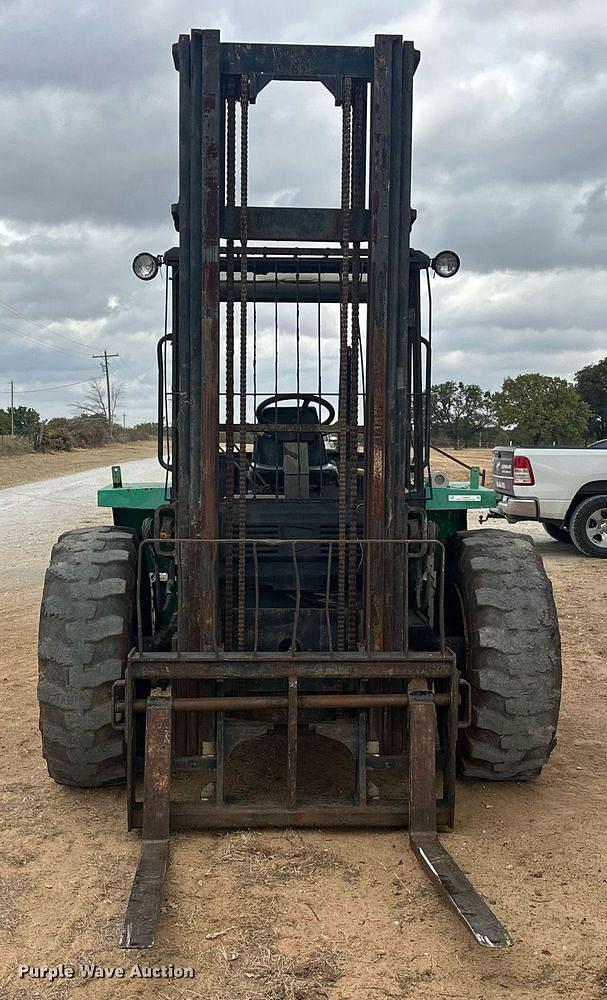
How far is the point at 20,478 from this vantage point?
3183 centimetres

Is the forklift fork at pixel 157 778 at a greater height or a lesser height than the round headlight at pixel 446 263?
lesser

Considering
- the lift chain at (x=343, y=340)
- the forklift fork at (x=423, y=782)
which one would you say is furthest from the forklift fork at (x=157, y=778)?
the forklift fork at (x=423, y=782)

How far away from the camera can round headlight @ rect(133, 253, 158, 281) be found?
16.5 feet

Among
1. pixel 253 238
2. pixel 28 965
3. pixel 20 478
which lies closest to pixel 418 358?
pixel 253 238

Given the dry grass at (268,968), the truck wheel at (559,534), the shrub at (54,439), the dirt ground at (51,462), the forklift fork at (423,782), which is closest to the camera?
the dry grass at (268,968)

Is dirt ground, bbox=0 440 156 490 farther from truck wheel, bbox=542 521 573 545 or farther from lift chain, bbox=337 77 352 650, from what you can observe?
lift chain, bbox=337 77 352 650

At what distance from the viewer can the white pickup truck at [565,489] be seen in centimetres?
1418

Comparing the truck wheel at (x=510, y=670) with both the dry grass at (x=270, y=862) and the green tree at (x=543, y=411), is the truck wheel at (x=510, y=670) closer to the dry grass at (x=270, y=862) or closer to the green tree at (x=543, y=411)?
the dry grass at (x=270, y=862)

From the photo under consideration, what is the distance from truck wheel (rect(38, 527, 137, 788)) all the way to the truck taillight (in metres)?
10.4

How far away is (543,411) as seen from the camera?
1449 inches

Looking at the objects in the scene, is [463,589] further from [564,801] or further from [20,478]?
[20,478]

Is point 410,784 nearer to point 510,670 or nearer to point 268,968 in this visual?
point 510,670

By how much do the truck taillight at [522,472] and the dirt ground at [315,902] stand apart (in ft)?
30.2

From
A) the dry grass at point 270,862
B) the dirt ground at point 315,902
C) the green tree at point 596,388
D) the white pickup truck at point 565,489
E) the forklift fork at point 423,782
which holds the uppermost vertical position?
the green tree at point 596,388
